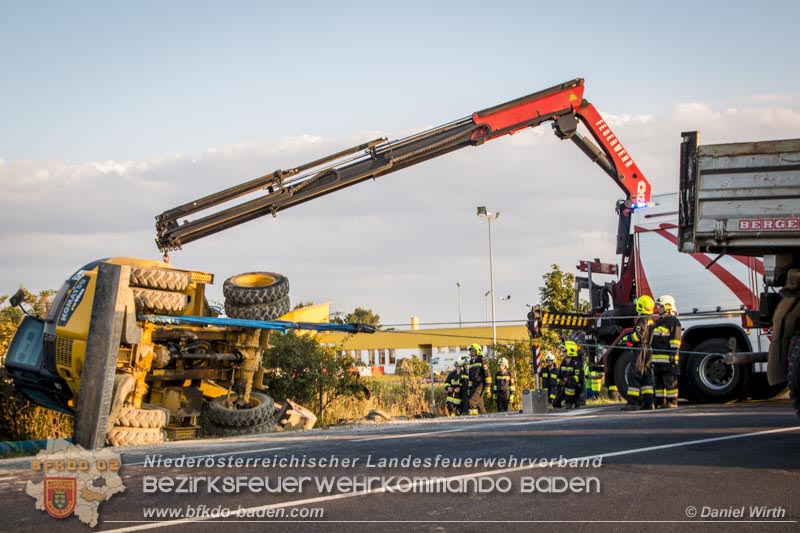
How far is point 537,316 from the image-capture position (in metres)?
17.9

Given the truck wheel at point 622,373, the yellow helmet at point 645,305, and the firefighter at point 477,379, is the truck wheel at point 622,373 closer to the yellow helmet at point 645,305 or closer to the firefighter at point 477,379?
the yellow helmet at point 645,305

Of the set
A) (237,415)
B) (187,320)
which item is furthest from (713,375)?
(187,320)

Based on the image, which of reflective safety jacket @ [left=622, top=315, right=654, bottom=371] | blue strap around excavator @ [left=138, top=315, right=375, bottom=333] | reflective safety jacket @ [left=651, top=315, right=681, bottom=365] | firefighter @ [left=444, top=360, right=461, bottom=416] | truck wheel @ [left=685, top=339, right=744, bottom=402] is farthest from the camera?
firefighter @ [left=444, top=360, right=461, bottom=416]

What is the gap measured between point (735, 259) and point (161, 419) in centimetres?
964

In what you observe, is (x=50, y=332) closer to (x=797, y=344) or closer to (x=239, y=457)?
(x=239, y=457)

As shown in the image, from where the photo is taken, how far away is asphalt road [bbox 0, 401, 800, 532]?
491 cm

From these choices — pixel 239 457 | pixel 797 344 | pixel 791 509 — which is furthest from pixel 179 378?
pixel 791 509

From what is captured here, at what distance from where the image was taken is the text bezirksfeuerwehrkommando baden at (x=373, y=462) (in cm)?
673

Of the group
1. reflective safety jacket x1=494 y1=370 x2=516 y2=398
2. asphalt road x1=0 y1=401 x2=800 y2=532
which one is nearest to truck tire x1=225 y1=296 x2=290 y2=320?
asphalt road x1=0 y1=401 x2=800 y2=532

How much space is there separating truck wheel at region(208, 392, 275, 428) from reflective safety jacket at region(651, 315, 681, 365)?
5.83 m

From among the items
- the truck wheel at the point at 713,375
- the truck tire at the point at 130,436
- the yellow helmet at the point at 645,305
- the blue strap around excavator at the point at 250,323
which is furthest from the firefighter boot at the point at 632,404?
the truck tire at the point at 130,436

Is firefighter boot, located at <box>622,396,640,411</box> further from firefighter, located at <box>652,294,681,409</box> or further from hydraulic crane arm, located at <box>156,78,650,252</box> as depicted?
hydraulic crane arm, located at <box>156,78,650,252</box>

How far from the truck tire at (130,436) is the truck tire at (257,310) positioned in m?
2.81

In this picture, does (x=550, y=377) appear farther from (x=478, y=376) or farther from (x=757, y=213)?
(x=757, y=213)
